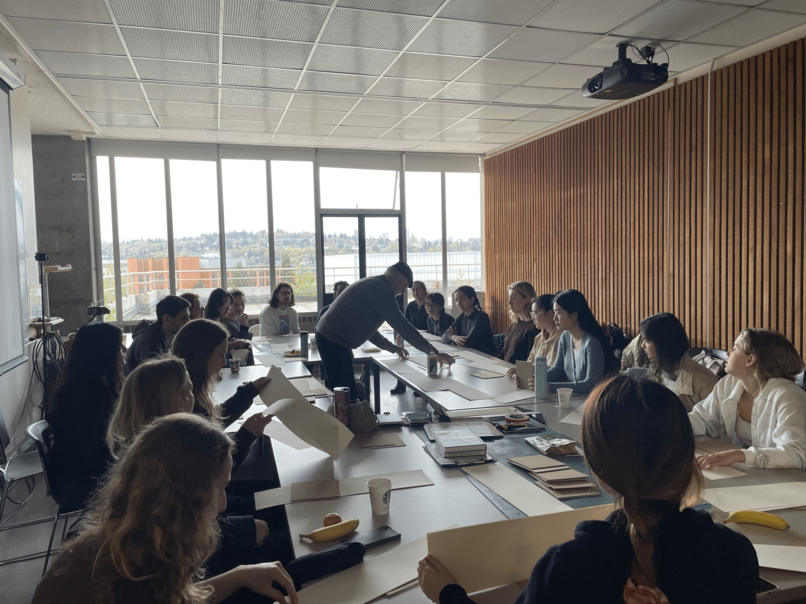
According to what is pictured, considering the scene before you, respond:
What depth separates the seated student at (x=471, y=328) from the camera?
5441 mm

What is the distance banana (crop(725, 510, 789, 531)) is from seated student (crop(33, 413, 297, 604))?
4.83ft

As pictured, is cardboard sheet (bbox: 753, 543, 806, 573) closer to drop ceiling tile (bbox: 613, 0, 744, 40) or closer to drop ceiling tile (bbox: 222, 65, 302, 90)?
drop ceiling tile (bbox: 613, 0, 744, 40)

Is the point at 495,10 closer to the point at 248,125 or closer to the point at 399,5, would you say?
the point at 399,5

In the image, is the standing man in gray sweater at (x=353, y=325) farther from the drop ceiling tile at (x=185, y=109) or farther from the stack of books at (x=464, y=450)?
the drop ceiling tile at (x=185, y=109)

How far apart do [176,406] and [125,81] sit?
443cm

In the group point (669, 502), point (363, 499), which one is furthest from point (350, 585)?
point (669, 502)

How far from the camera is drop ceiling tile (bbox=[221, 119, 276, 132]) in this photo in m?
6.82

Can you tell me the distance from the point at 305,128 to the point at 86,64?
9.48 feet

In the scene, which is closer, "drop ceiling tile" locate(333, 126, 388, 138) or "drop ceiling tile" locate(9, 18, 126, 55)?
"drop ceiling tile" locate(9, 18, 126, 55)

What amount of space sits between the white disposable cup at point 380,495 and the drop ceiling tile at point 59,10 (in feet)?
11.8

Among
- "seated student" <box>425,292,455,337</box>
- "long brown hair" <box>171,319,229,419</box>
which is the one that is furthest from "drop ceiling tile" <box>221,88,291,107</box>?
"long brown hair" <box>171,319,229,419</box>

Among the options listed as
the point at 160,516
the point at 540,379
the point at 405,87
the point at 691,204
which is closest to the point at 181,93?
the point at 405,87

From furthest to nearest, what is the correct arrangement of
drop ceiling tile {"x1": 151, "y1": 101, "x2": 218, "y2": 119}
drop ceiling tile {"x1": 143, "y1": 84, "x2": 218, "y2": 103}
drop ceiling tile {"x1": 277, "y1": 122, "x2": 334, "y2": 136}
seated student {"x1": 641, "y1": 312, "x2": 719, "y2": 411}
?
drop ceiling tile {"x1": 277, "y1": 122, "x2": 334, "y2": 136} → drop ceiling tile {"x1": 151, "y1": 101, "x2": 218, "y2": 119} → drop ceiling tile {"x1": 143, "y1": 84, "x2": 218, "y2": 103} → seated student {"x1": 641, "y1": 312, "x2": 719, "y2": 411}

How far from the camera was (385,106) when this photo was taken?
6184 millimetres
